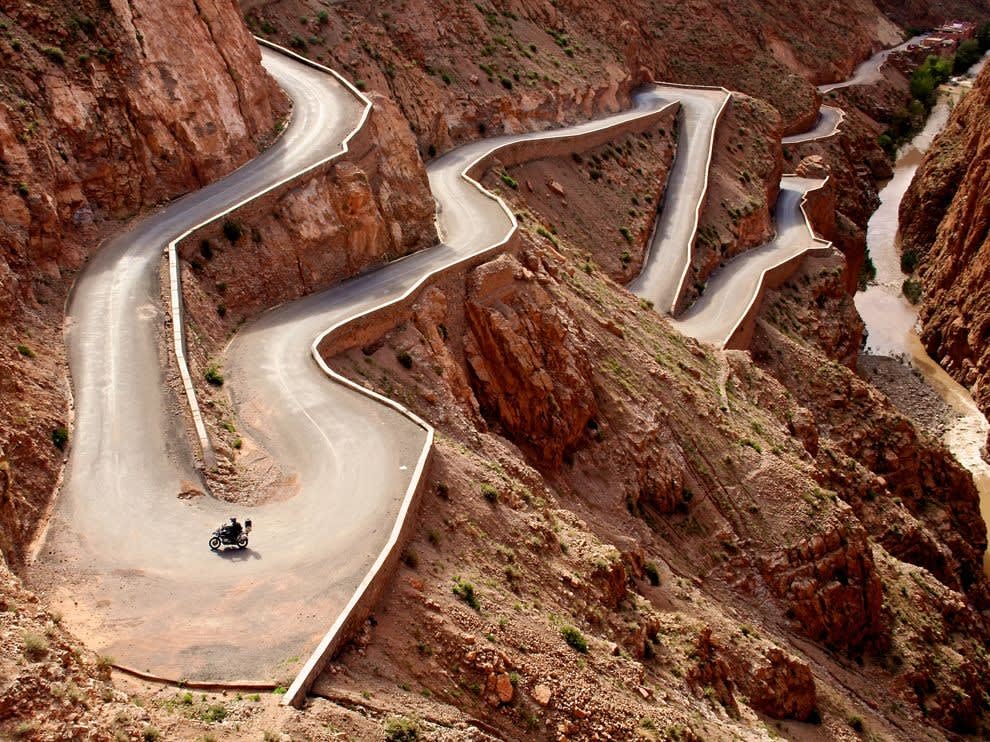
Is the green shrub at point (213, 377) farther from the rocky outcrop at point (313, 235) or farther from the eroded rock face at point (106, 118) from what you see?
the eroded rock face at point (106, 118)

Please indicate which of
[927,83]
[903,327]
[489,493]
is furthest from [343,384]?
[927,83]

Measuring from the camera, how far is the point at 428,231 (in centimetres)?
3538

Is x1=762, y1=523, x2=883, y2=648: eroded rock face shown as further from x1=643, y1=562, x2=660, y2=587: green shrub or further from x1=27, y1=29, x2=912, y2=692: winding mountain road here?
x1=27, y1=29, x2=912, y2=692: winding mountain road

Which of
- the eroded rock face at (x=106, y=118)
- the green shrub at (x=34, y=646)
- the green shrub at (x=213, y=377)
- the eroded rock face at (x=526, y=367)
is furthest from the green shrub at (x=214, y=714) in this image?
the eroded rock face at (x=526, y=367)

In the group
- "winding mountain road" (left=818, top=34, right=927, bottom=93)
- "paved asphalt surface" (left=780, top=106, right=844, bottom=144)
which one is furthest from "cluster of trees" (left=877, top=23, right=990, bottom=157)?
"paved asphalt surface" (left=780, top=106, right=844, bottom=144)

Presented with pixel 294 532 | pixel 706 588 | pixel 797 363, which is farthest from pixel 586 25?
pixel 294 532

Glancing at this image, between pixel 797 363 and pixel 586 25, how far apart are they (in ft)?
108

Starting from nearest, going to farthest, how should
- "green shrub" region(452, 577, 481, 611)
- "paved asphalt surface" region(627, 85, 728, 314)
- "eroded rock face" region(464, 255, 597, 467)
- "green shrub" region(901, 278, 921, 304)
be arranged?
"green shrub" region(452, 577, 481, 611), "eroded rock face" region(464, 255, 597, 467), "paved asphalt surface" region(627, 85, 728, 314), "green shrub" region(901, 278, 921, 304)

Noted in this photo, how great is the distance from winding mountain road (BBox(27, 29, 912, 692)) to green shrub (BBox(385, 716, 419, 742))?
5.99 feet

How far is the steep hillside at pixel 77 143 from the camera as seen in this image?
A: 2059 centimetres

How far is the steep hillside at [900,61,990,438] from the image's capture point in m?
58.1

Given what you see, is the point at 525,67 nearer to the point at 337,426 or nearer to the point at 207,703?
the point at 337,426

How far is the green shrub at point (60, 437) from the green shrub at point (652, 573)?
608 inches

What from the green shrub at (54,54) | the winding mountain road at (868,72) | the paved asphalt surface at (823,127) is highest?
the winding mountain road at (868,72)
